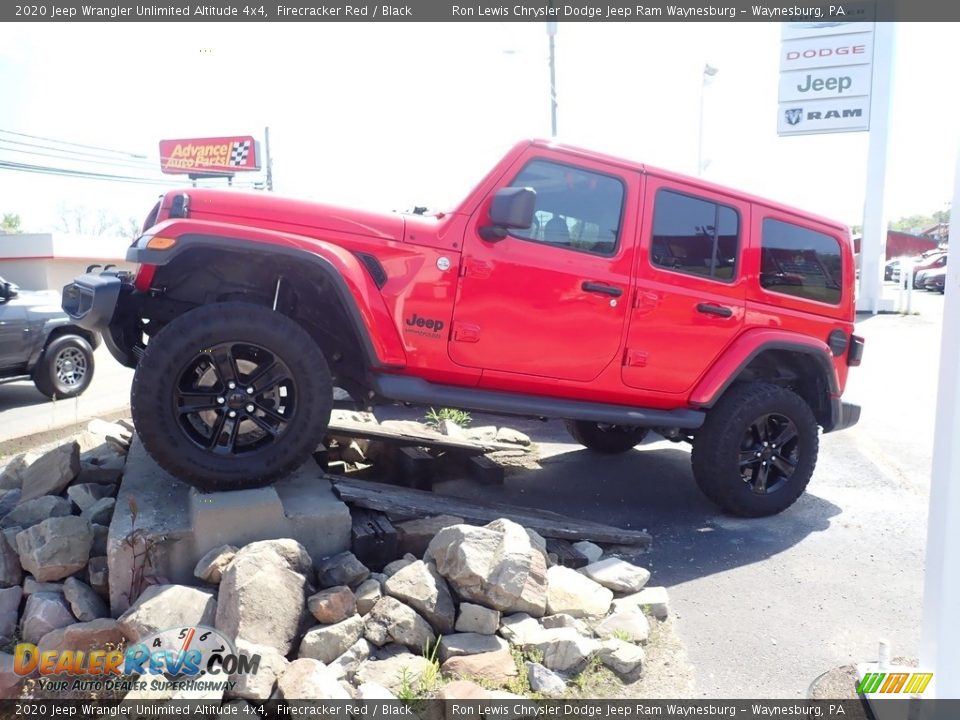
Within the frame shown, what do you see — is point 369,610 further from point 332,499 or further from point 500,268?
point 500,268

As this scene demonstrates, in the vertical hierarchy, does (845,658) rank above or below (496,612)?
below

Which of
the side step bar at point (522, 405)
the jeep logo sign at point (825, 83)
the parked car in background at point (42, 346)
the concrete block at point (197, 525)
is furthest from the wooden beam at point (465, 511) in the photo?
the jeep logo sign at point (825, 83)

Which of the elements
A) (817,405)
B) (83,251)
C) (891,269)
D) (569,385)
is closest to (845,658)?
(569,385)

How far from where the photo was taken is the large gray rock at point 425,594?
319 cm

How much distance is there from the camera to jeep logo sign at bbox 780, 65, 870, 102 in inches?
692

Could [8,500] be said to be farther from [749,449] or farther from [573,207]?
[749,449]

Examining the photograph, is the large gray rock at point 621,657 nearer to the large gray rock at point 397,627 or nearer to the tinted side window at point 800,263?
the large gray rock at point 397,627

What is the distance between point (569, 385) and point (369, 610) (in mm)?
1943

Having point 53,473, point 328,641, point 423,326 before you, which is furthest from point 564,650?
point 53,473

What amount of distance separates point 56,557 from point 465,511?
6.74 feet

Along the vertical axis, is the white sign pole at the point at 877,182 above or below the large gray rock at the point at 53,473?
above

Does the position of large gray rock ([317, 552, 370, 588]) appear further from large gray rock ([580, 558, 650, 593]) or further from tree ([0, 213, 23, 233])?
tree ([0, 213, 23, 233])

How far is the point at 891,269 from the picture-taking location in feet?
124

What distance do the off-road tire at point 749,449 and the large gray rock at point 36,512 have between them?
3908 millimetres
